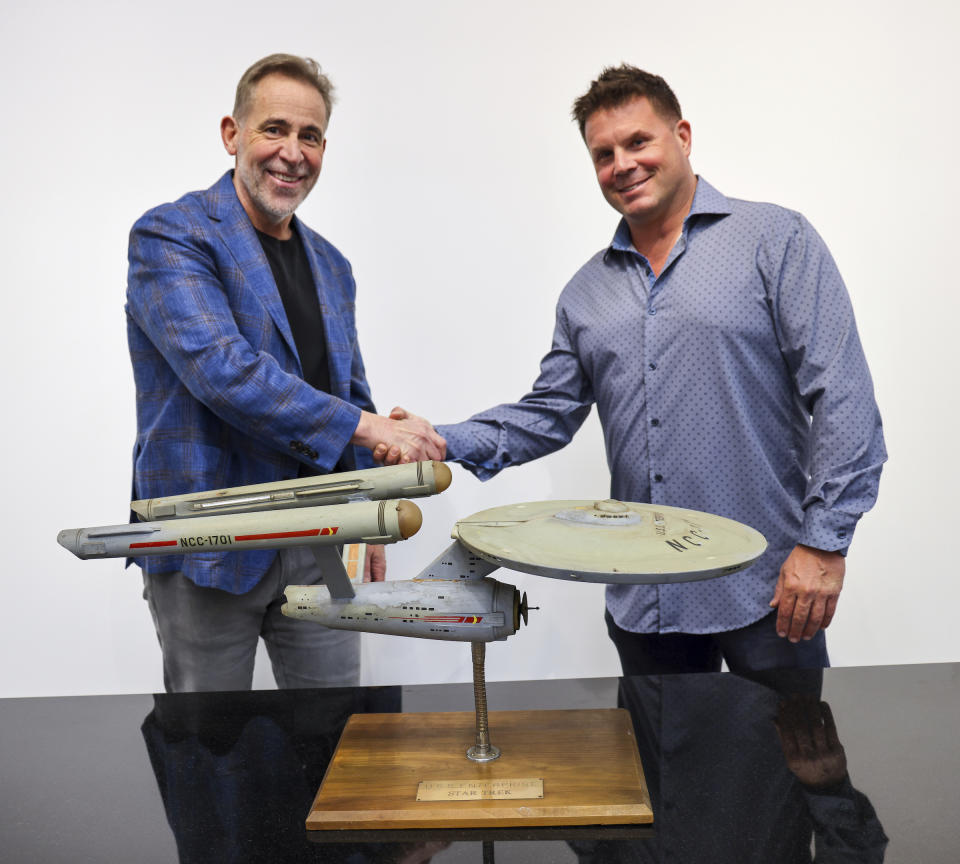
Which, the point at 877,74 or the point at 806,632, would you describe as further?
the point at 877,74

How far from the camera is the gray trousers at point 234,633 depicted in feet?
6.82

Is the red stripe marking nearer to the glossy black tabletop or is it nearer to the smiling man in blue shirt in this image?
the glossy black tabletop

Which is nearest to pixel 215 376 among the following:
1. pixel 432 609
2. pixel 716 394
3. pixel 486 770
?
pixel 432 609

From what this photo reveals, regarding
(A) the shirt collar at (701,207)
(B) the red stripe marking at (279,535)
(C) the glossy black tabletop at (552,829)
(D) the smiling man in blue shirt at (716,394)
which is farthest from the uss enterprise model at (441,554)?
(A) the shirt collar at (701,207)

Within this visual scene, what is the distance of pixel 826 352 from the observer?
1937 millimetres

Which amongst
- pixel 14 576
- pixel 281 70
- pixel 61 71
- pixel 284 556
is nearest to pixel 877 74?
pixel 281 70

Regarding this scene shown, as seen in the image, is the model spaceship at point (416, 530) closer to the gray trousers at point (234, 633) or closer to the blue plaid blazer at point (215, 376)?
the blue plaid blazer at point (215, 376)

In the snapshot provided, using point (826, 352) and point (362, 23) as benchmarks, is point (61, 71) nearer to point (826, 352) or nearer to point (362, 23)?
point (362, 23)

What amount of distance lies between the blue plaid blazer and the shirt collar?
88 cm

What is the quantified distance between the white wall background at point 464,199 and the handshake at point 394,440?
1277mm

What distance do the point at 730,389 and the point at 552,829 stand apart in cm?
120

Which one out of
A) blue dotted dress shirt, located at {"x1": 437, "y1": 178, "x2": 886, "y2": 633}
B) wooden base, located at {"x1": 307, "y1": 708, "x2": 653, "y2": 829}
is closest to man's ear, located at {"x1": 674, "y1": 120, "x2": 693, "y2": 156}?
blue dotted dress shirt, located at {"x1": 437, "y1": 178, "x2": 886, "y2": 633}

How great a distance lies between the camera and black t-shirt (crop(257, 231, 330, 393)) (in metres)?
2.25

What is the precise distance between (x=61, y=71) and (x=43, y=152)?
325mm
